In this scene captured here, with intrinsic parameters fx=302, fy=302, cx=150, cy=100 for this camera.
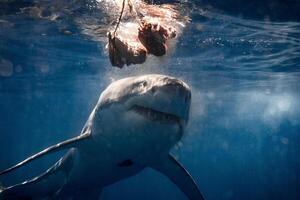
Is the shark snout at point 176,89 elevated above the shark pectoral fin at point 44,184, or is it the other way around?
the shark snout at point 176,89

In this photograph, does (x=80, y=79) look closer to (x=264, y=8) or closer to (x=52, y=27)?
(x=52, y=27)

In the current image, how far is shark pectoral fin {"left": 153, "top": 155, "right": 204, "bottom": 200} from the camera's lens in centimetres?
815

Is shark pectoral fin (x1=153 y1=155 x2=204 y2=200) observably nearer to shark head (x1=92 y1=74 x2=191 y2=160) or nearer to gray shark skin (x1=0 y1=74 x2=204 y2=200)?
gray shark skin (x1=0 y1=74 x2=204 y2=200)

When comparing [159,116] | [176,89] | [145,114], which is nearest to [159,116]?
[159,116]

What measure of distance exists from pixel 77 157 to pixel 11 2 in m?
7.84

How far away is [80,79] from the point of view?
31.2 meters

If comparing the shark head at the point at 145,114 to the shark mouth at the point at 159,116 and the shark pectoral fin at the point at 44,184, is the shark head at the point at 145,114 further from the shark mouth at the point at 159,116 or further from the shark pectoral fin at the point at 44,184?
the shark pectoral fin at the point at 44,184

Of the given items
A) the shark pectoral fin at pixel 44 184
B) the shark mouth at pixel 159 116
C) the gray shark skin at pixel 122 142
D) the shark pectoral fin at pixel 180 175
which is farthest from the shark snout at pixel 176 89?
the shark pectoral fin at pixel 44 184

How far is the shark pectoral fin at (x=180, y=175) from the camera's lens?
8.15 meters

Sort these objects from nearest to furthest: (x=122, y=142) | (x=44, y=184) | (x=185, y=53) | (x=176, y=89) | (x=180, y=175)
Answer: (x=176, y=89), (x=122, y=142), (x=180, y=175), (x=44, y=184), (x=185, y=53)

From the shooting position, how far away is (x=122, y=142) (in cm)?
610

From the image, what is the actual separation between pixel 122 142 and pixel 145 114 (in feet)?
4.03

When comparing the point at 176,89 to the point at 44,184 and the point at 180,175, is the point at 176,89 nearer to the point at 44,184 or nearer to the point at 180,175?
the point at 180,175

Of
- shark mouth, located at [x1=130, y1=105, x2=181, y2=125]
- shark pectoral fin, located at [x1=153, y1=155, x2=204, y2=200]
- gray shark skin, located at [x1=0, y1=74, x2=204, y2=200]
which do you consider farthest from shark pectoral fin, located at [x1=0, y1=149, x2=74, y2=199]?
shark mouth, located at [x1=130, y1=105, x2=181, y2=125]
